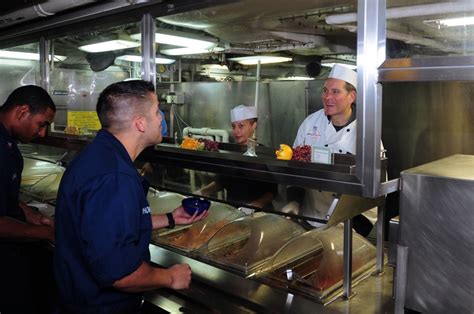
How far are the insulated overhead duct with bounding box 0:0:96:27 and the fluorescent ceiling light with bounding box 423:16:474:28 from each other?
1.62 m

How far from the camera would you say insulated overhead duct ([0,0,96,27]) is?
2234mm

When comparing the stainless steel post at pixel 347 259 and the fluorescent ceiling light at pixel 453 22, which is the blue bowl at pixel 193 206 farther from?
the fluorescent ceiling light at pixel 453 22

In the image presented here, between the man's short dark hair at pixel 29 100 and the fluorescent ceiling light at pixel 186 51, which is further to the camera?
the fluorescent ceiling light at pixel 186 51

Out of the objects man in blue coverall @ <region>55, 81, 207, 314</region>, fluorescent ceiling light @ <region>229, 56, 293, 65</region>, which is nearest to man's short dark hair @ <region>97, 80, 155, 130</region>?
man in blue coverall @ <region>55, 81, 207, 314</region>

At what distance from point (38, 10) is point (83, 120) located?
0.75m

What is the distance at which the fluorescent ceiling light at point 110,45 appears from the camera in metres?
2.43

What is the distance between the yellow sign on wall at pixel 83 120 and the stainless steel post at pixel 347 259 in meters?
1.90

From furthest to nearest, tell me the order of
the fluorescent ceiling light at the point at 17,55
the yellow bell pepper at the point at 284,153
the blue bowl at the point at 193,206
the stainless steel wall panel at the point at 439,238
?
the fluorescent ceiling light at the point at 17,55, the blue bowl at the point at 193,206, the yellow bell pepper at the point at 284,153, the stainless steel wall panel at the point at 439,238

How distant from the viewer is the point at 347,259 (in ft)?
4.67

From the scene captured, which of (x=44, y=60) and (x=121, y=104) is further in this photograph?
(x=44, y=60)

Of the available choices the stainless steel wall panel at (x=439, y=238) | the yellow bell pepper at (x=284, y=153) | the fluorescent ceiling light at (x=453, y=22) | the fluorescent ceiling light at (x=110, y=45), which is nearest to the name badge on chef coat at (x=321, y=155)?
the yellow bell pepper at (x=284, y=153)

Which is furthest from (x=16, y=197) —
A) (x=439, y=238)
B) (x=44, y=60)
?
(x=439, y=238)

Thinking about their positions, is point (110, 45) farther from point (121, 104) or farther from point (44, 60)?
point (121, 104)

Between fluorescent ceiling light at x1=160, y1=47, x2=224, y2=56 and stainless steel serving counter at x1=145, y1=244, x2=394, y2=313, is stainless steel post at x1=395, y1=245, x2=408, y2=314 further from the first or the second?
fluorescent ceiling light at x1=160, y1=47, x2=224, y2=56
